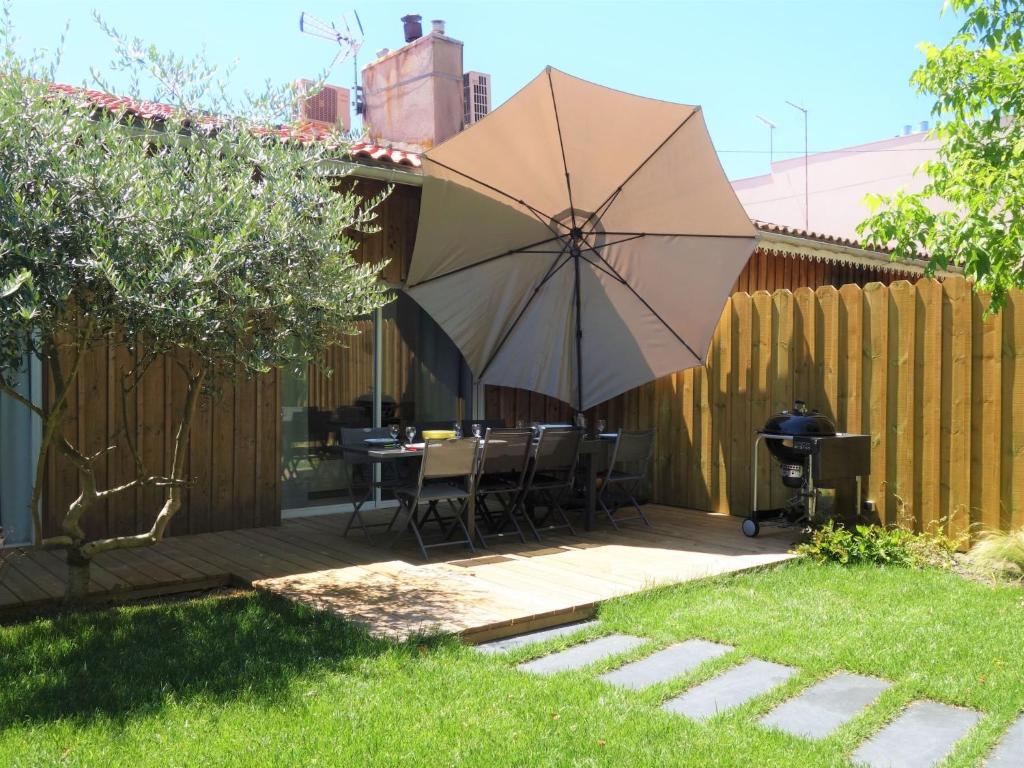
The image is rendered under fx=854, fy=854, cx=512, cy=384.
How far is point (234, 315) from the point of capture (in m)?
4.31

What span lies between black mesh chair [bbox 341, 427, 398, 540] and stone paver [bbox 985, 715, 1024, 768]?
4364mm

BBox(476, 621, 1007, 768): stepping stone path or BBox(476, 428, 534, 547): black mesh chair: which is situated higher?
BBox(476, 428, 534, 547): black mesh chair

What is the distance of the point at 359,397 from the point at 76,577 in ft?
12.1

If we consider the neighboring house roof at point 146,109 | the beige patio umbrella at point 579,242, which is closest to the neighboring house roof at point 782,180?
the neighboring house roof at point 146,109

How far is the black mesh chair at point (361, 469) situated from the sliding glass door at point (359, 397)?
0.05m

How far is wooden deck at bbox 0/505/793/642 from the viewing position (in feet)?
15.7

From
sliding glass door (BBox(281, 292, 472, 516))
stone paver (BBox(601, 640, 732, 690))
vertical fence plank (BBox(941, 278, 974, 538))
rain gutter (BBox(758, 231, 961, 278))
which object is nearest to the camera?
stone paver (BBox(601, 640, 732, 690))

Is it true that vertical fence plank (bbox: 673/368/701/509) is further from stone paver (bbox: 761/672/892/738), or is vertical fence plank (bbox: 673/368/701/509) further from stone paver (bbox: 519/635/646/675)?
stone paver (bbox: 761/672/892/738)

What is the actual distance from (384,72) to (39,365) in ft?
32.4

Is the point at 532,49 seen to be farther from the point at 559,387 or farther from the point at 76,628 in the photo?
the point at 76,628

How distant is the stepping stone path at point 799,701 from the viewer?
10.3 feet

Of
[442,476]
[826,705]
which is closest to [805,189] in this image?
[442,476]

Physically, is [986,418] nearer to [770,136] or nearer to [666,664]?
[666,664]

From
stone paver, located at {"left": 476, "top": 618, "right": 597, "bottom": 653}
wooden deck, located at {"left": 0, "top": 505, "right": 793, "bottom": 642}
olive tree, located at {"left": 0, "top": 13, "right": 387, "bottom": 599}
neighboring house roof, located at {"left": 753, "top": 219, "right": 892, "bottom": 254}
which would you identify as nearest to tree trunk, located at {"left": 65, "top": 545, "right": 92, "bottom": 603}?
olive tree, located at {"left": 0, "top": 13, "right": 387, "bottom": 599}
